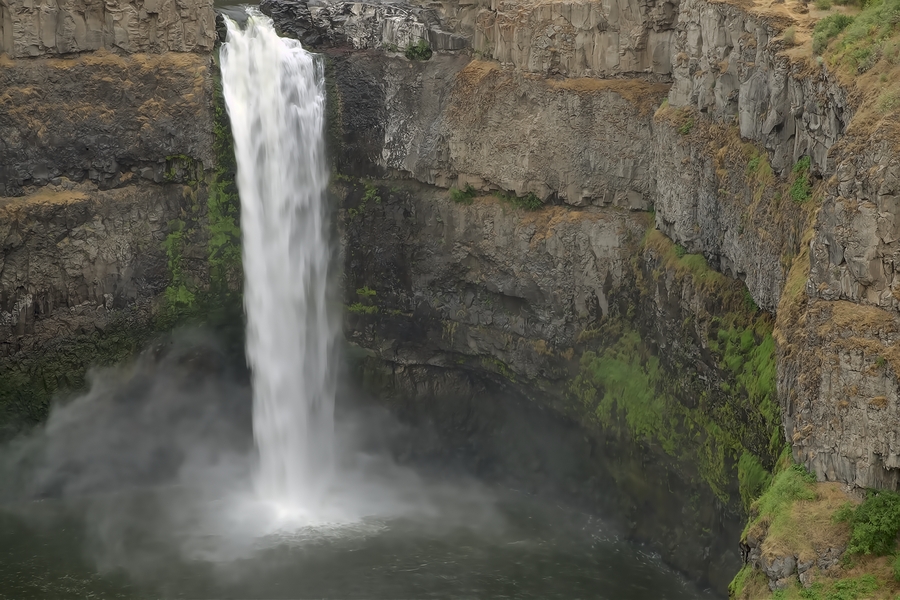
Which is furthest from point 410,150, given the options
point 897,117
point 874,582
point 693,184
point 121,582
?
point 874,582

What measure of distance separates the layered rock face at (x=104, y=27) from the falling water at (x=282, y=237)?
1308 millimetres

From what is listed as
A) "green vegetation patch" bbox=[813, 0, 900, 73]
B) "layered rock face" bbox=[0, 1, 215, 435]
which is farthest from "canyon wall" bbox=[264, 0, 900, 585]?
"layered rock face" bbox=[0, 1, 215, 435]

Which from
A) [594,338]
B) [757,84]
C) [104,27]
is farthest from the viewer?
[104,27]

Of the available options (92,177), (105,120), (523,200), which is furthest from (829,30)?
(92,177)

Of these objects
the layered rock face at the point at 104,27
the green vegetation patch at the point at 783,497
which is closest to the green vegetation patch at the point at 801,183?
the green vegetation patch at the point at 783,497

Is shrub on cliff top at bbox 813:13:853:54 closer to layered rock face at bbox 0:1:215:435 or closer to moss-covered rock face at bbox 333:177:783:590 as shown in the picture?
moss-covered rock face at bbox 333:177:783:590

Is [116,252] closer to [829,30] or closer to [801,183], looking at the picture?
[801,183]

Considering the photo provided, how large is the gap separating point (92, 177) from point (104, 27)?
493cm

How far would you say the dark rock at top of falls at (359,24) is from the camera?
40406 mm

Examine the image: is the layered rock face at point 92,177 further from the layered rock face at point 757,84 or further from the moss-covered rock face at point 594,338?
the layered rock face at point 757,84

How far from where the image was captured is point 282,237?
133ft

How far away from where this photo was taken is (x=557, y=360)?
126 feet

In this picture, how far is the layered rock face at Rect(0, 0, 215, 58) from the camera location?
36938mm

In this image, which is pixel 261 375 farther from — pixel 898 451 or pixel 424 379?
pixel 898 451
